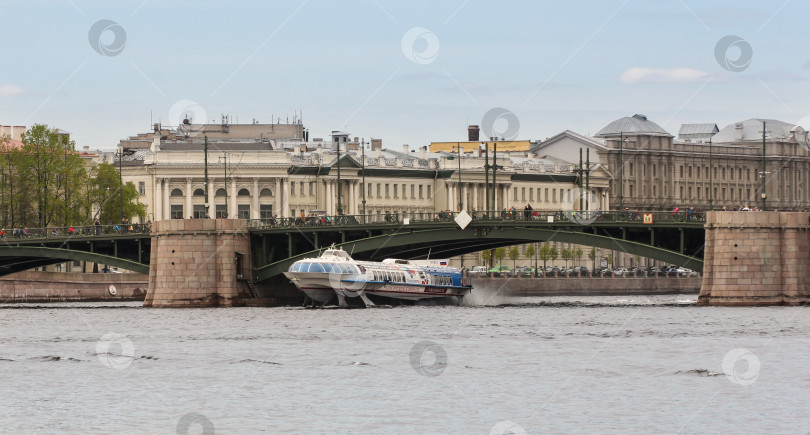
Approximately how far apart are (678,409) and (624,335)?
18573mm

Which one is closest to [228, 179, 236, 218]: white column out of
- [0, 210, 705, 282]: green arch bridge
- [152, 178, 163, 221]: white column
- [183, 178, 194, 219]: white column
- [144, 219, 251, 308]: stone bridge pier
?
[183, 178, 194, 219]: white column

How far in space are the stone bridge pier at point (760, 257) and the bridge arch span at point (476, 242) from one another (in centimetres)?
158

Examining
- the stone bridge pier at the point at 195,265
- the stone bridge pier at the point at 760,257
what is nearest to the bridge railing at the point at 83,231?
the stone bridge pier at the point at 195,265

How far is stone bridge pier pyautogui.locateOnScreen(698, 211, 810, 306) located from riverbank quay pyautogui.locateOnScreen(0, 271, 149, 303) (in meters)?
31.0

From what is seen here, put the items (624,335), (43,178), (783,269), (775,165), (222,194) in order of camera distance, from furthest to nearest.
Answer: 1. (775,165)
2. (222,194)
3. (43,178)
4. (783,269)
5. (624,335)

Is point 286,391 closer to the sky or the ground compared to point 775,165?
closer to the ground

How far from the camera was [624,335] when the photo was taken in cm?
5047

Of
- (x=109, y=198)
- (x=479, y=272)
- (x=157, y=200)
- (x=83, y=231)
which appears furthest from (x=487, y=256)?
(x=83, y=231)

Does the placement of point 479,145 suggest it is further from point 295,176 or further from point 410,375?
point 410,375

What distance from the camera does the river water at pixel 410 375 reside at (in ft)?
101

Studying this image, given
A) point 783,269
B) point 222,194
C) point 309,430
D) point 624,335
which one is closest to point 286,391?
point 309,430

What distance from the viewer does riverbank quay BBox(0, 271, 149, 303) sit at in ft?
273

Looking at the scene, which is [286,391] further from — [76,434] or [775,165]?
[775,165]

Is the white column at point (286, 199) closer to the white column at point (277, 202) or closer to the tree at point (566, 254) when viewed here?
the white column at point (277, 202)
